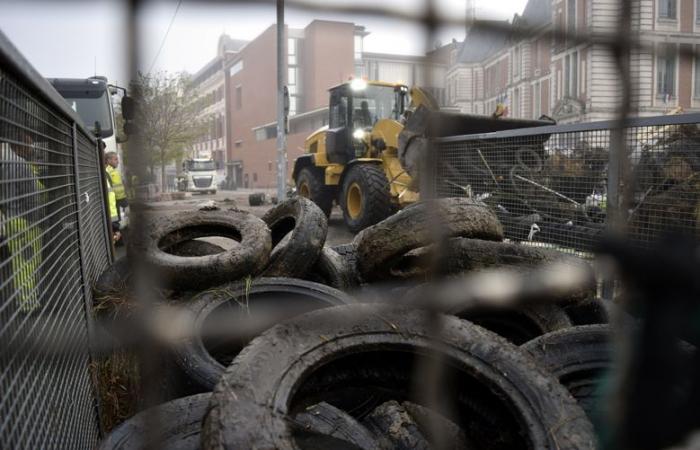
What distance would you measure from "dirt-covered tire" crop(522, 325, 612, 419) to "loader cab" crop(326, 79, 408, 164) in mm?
8433

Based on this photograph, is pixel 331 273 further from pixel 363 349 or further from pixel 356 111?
pixel 356 111

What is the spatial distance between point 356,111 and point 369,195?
305 cm

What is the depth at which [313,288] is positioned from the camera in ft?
9.68

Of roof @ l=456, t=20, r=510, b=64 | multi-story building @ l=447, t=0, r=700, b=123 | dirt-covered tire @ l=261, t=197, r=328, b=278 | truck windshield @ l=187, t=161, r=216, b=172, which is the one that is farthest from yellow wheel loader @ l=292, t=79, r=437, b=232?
truck windshield @ l=187, t=161, r=216, b=172

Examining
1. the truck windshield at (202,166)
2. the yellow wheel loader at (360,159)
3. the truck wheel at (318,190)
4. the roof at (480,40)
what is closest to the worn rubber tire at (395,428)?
the roof at (480,40)

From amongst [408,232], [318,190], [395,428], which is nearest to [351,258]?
[408,232]

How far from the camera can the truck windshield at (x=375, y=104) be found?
37.1 ft

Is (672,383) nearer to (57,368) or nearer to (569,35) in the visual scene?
(569,35)

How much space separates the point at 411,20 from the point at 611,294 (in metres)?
3.42

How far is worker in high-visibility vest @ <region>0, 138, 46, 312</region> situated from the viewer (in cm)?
136

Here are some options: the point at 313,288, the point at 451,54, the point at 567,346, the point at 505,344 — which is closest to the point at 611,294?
the point at 567,346

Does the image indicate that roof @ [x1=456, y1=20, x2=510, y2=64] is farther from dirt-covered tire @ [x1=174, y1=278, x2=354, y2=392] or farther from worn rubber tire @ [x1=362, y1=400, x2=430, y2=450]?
dirt-covered tire @ [x1=174, y1=278, x2=354, y2=392]

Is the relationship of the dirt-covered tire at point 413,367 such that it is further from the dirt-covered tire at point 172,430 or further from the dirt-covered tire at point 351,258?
the dirt-covered tire at point 351,258

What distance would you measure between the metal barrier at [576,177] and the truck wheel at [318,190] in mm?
4977
